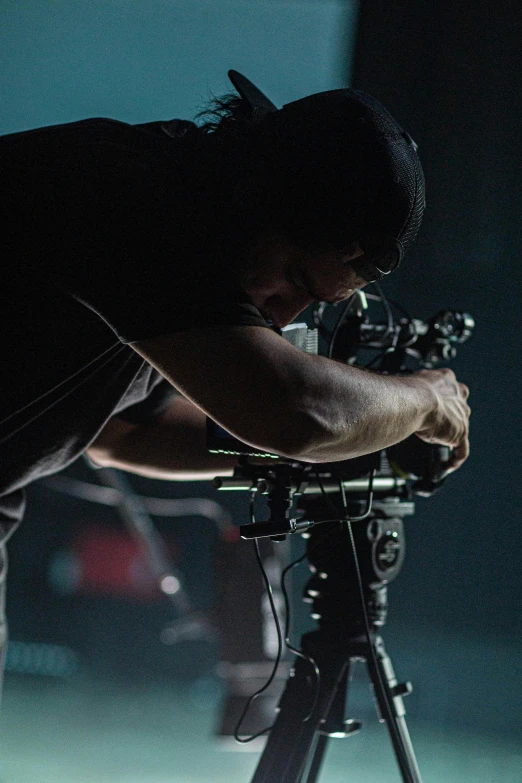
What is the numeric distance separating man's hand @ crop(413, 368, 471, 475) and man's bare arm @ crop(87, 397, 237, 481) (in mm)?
392

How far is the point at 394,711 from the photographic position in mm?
996

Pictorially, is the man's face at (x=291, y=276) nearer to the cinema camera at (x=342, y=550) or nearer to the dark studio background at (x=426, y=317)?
the cinema camera at (x=342, y=550)

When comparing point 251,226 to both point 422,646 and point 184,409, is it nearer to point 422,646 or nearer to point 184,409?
point 184,409

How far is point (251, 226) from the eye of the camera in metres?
0.81

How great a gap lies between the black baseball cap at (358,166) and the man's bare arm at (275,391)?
154 mm

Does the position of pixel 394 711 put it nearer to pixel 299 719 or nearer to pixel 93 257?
pixel 299 719

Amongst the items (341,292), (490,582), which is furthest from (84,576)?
(341,292)

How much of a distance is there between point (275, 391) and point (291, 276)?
186 millimetres

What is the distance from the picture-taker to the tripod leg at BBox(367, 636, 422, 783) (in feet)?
3.18

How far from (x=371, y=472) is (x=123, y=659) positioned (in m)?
2.89

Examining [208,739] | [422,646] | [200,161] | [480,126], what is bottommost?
[208,739]

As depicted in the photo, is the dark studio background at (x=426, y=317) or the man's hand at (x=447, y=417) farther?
the dark studio background at (x=426, y=317)

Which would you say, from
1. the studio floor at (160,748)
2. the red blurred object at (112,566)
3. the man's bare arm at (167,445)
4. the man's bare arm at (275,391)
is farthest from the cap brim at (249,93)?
the red blurred object at (112,566)

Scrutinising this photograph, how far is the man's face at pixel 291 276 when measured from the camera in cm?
83
